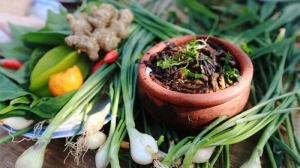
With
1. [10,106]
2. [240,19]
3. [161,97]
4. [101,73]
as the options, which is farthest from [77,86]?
[240,19]

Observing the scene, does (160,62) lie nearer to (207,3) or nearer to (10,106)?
(10,106)

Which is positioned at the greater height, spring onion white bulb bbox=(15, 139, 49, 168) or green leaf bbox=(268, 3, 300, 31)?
green leaf bbox=(268, 3, 300, 31)

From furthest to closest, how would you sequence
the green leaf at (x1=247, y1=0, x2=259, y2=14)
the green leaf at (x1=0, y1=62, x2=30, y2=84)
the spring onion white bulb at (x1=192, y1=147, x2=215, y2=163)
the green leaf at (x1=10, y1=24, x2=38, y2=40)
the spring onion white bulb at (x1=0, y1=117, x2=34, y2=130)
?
the green leaf at (x1=247, y1=0, x2=259, y2=14) → the green leaf at (x1=10, y1=24, x2=38, y2=40) → the green leaf at (x1=0, y1=62, x2=30, y2=84) → the spring onion white bulb at (x1=0, y1=117, x2=34, y2=130) → the spring onion white bulb at (x1=192, y1=147, x2=215, y2=163)

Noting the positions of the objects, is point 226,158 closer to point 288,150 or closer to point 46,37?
point 288,150

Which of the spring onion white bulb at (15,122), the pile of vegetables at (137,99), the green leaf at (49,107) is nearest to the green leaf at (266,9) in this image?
the pile of vegetables at (137,99)

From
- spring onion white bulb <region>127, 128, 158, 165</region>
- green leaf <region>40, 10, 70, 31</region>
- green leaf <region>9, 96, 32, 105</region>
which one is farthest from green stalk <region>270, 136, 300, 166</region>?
green leaf <region>40, 10, 70, 31</region>

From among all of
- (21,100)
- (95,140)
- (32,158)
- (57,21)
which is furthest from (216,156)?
(57,21)

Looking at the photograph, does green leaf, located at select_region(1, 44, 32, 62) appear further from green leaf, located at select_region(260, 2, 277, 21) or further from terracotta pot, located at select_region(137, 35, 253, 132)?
green leaf, located at select_region(260, 2, 277, 21)
